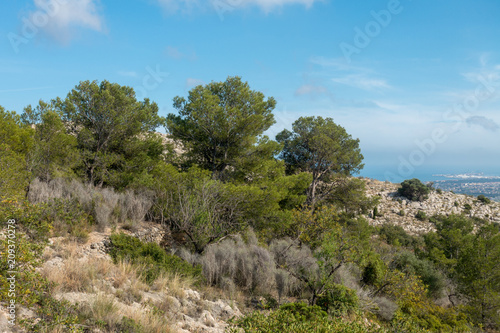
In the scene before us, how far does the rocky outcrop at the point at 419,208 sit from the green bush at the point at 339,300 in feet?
94.9

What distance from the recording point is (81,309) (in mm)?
4262

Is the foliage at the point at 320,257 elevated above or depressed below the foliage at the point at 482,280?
above

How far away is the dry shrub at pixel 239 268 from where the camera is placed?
8.23 meters

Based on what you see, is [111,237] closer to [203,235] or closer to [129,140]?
[203,235]

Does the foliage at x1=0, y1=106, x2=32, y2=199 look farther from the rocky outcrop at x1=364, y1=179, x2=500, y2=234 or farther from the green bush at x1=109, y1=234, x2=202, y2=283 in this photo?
the rocky outcrop at x1=364, y1=179, x2=500, y2=234

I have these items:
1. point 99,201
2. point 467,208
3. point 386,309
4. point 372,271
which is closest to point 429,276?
point 372,271

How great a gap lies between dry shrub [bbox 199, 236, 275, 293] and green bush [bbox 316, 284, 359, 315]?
5.20 feet

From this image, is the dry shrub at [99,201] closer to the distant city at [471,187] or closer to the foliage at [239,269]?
the foliage at [239,269]

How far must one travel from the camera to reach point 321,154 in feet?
68.3

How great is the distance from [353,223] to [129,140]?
17297 mm

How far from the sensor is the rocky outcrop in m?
35.2

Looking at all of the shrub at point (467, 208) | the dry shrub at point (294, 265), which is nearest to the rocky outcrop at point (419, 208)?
the shrub at point (467, 208)

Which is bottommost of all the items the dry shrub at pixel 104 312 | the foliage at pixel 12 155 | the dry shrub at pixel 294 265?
the dry shrub at pixel 294 265

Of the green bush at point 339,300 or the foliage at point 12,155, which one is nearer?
the foliage at point 12,155
